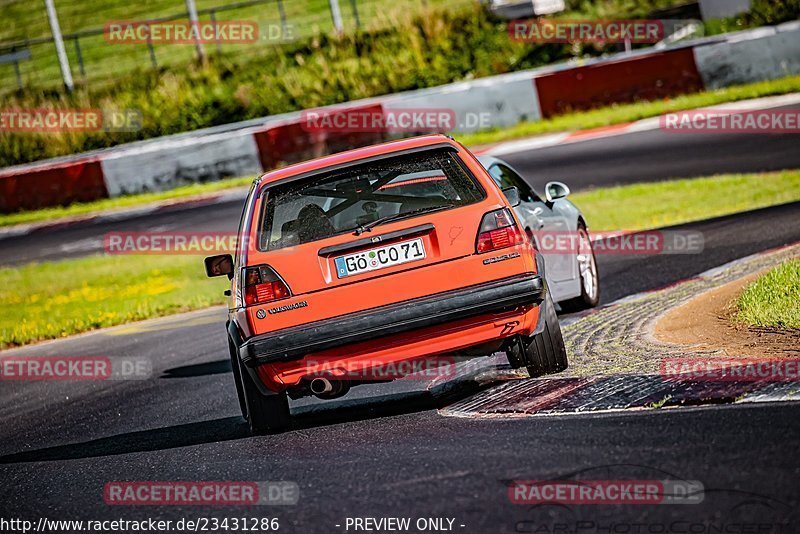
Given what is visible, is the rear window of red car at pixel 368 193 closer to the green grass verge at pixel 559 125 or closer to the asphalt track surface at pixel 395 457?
the asphalt track surface at pixel 395 457

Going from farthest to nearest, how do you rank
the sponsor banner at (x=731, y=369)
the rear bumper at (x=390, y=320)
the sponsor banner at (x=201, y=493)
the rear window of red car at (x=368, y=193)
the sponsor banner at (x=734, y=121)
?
the sponsor banner at (x=734, y=121) < the rear window of red car at (x=368, y=193) < the rear bumper at (x=390, y=320) < the sponsor banner at (x=731, y=369) < the sponsor banner at (x=201, y=493)

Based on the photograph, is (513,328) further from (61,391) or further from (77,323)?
(77,323)

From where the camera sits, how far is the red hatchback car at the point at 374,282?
678 cm

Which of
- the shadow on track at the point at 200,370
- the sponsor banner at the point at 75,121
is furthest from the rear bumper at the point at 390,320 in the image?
the sponsor banner at the point at 75,121

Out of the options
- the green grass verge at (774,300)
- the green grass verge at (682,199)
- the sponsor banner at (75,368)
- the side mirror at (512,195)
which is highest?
the side mirror at (512,195)

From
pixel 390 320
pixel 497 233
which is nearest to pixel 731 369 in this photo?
pixel 497 233

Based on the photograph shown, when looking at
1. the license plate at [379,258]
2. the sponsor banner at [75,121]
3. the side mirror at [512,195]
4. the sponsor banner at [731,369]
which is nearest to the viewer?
the sponsor banner at [731,369]

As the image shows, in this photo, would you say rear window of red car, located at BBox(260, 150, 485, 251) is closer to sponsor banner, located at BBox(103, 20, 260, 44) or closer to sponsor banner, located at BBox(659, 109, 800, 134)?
sponsor banner, located at BBox(659, 109, 800, 134)

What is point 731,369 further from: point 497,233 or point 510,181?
point 510,181

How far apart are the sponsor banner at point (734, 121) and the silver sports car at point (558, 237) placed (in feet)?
31.4

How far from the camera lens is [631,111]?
22531 mm

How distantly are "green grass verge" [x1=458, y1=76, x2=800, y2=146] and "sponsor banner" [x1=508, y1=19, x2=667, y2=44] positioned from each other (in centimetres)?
466

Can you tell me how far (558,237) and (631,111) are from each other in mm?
13346

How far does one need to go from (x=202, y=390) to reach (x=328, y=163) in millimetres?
2778
